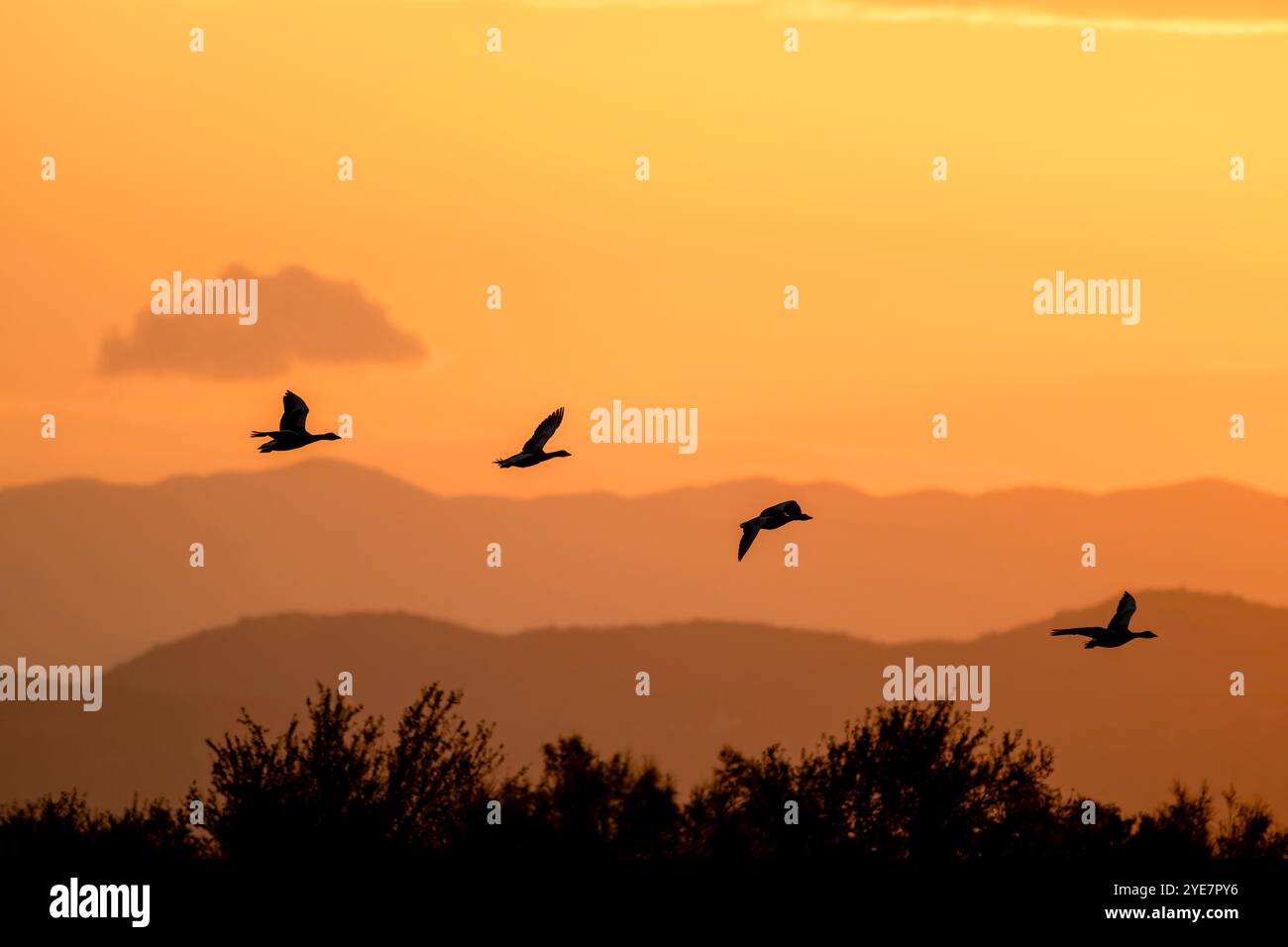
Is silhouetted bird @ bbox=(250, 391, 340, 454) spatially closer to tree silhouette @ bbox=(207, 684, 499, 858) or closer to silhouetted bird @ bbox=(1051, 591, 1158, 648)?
silhouetted bird @ bbox=(1051, 591, 1158, 648)

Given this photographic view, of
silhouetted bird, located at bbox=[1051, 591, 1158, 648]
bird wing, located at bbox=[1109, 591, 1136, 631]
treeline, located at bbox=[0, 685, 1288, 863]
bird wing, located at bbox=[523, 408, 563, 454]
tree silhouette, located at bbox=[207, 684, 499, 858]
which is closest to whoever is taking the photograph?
silhouetted bird, located at bbox=[1051, 591, 1158, 648]

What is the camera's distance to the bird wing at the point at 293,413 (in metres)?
56.1

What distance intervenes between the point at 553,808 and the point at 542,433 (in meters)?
56.7

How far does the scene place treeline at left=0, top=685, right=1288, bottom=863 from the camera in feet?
285

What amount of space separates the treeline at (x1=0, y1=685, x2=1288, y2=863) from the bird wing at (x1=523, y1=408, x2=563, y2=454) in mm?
31383

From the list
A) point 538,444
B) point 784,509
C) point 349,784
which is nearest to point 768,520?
point 784,509

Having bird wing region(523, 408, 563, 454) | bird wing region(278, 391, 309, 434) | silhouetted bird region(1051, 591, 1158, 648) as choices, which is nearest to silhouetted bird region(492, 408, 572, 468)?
bird wing region(523, 408, 563, 454)

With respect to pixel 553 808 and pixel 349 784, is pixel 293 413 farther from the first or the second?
pixel 553 808

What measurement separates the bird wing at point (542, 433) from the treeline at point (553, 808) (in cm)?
3138

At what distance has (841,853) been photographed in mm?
89250

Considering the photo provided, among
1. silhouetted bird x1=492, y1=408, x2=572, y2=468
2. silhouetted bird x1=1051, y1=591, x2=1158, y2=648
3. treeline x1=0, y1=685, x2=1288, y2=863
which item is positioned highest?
silhouetted bird x1=492, y1=408, x2=572, y2=468
